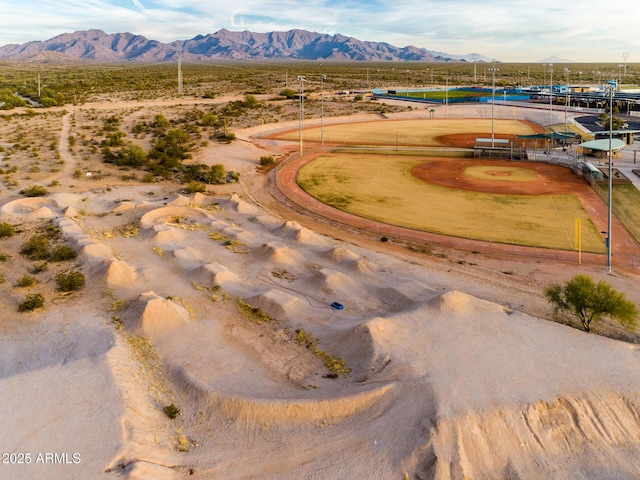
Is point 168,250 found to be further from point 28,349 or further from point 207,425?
point 207,425

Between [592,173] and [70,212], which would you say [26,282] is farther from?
[592,173]

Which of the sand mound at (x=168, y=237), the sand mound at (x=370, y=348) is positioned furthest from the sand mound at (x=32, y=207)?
the sand mound at (x=370, y=348)

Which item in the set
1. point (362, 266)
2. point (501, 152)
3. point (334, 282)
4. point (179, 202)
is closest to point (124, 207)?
point (179, 202)

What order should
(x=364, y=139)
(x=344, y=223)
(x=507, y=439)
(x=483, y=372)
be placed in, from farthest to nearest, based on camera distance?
(x=364, y=139)
(x=344, y=223)
(x=483, y=372)
(x=507, y=439)

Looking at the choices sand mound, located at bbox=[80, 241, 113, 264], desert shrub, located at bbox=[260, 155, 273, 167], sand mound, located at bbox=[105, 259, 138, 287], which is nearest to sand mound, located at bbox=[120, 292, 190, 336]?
sand mound, located at bbox=[105, 259, 138, 287]

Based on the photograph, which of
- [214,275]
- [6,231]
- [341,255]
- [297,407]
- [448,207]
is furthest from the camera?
[448,207]

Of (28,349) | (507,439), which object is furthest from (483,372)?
(28,349)

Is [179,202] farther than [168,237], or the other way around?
[179,202]

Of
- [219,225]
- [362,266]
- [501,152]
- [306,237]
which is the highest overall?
[501,152]
